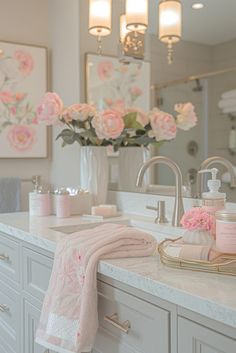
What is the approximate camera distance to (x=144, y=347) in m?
0.92

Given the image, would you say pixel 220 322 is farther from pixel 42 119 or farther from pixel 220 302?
pixel 42 119

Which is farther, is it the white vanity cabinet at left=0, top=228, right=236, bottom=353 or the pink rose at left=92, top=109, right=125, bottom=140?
the pink rose at left=92, top=109, right=125, bottom=140

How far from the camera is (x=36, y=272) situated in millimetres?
1392

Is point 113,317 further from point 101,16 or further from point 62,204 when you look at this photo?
point 101,16

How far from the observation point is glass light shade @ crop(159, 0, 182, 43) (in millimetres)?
1798

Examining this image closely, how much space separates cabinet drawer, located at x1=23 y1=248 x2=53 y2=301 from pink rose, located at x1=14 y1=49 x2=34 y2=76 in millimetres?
1288

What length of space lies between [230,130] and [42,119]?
34.2 inches

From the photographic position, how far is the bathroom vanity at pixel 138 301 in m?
0.77

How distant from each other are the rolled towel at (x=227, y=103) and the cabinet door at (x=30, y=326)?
988 mm

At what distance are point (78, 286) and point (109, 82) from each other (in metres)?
1.39

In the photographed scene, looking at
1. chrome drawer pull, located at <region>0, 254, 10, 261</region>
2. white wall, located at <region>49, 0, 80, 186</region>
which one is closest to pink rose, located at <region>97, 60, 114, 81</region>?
white wall, located at <region>49, 0, 80, 186</region>

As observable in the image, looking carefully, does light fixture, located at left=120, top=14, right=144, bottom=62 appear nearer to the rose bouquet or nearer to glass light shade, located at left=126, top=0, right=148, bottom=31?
glass light shade, located at left=126, top=0, right=148, bottom=31

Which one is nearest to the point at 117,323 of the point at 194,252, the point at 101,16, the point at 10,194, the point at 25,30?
the point at 194,252

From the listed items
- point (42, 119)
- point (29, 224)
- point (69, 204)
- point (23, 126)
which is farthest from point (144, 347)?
point (23, 126)
